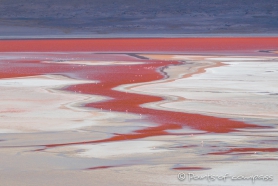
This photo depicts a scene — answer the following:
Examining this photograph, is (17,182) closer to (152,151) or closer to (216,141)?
(152,151)

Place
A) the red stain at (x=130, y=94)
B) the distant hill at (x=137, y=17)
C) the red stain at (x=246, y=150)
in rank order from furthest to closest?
1. the distant hill at (x=137, y=17)
2. the red stain at (x=130, y=94)
3. the red stain at (x=246, y=150)

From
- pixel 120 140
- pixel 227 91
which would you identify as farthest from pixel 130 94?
pixel 120 140

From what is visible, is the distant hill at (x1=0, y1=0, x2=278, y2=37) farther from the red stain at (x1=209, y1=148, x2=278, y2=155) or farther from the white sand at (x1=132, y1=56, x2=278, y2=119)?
the red stain at (x1=209, y1=148, x2=278, y2=155)

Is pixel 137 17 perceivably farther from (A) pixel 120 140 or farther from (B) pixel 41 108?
(A) pixel 120 140

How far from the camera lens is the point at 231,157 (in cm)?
568

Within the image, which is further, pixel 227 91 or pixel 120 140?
pixel 227 91

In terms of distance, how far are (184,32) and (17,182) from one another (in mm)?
40864

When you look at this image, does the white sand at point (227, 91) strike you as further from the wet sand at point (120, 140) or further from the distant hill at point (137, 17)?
the distant hill at point (137, 17)

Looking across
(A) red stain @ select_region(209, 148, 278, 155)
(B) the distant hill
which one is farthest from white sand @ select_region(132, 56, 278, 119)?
(B) the distant hill

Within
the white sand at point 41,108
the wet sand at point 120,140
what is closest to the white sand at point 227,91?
the wet sand at point 120,140

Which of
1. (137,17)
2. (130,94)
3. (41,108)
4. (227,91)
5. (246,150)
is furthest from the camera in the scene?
(137,17)

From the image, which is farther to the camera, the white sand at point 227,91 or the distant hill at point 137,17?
the distant hill at point 137,17

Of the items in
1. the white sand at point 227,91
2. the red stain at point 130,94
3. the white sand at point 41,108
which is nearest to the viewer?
the red stain at point 130,94

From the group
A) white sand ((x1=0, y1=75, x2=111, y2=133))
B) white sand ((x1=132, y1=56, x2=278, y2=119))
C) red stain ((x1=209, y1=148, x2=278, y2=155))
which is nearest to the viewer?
red stain ((x1=209, y1=148, x2=278, y2=155))
